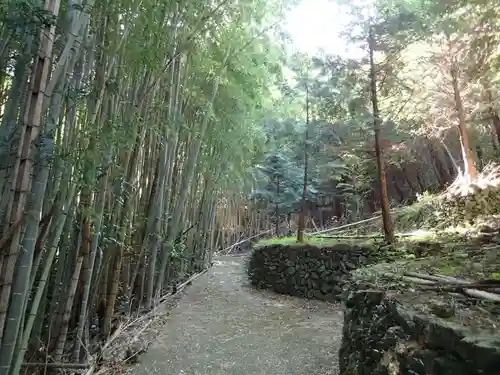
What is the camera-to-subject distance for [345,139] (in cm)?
662

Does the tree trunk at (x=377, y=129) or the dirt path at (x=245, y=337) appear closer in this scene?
the dirt path at (x=245, y=337)

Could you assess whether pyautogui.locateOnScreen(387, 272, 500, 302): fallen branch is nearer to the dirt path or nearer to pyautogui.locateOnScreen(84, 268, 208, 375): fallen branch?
the dirt path

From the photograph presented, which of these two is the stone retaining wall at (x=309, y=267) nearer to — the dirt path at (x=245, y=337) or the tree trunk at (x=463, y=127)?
the dirt path at (x=245, y=337)

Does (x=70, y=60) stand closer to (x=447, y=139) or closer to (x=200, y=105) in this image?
(x=200, y=105)

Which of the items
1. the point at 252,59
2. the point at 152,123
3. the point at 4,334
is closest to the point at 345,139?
the point at 252,59

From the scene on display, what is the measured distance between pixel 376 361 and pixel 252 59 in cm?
492

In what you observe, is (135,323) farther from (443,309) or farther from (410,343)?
(443,309)

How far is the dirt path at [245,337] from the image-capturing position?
12.0 feet

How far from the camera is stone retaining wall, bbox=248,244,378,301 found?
662 centimetres

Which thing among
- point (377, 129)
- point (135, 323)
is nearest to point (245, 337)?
point (135, 323)

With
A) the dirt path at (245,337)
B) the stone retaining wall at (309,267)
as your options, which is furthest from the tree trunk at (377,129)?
the dirt path at (245,337)

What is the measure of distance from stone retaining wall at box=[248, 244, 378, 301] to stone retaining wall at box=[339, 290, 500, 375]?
3802mm

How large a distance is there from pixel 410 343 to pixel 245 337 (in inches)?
127

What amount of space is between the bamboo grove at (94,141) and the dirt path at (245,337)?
0.67 m
